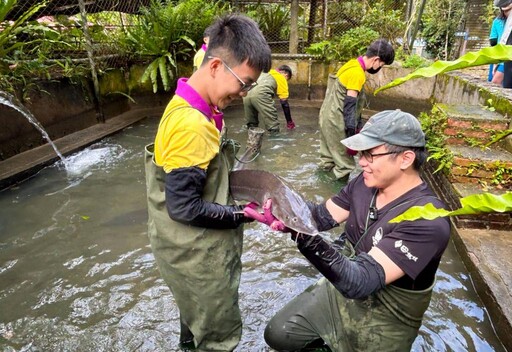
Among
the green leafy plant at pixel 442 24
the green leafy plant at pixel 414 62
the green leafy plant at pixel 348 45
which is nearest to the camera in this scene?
the green leafy plant at pixel 414 62

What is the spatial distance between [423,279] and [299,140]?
5.03 metres

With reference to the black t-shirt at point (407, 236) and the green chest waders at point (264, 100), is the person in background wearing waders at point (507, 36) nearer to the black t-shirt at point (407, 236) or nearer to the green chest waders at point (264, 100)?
the green chest waders at point (264, 100)

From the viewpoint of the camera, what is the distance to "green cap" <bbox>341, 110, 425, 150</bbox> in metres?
1.76

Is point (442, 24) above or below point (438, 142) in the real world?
above

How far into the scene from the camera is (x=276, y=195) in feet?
5.60

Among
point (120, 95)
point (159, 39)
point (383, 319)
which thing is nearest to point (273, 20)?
point (159, 39)

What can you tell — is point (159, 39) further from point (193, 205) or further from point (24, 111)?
point (193, 205)

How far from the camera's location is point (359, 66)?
4371mm

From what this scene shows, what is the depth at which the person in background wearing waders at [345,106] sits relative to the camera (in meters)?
4.25

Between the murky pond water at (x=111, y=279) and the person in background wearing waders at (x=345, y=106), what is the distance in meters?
0.37

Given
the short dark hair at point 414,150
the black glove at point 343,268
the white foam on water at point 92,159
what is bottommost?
the white foam on water at point 92,159

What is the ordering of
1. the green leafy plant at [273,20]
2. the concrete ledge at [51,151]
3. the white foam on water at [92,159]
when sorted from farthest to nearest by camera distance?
the green leafy plant at [273,20] < the white foam on water at [92,159] < the concrete ledge at [51,151]

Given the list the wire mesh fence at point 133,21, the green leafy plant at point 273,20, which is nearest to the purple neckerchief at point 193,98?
the wire mesh fence at point 133,21

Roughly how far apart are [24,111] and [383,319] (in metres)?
5.87
